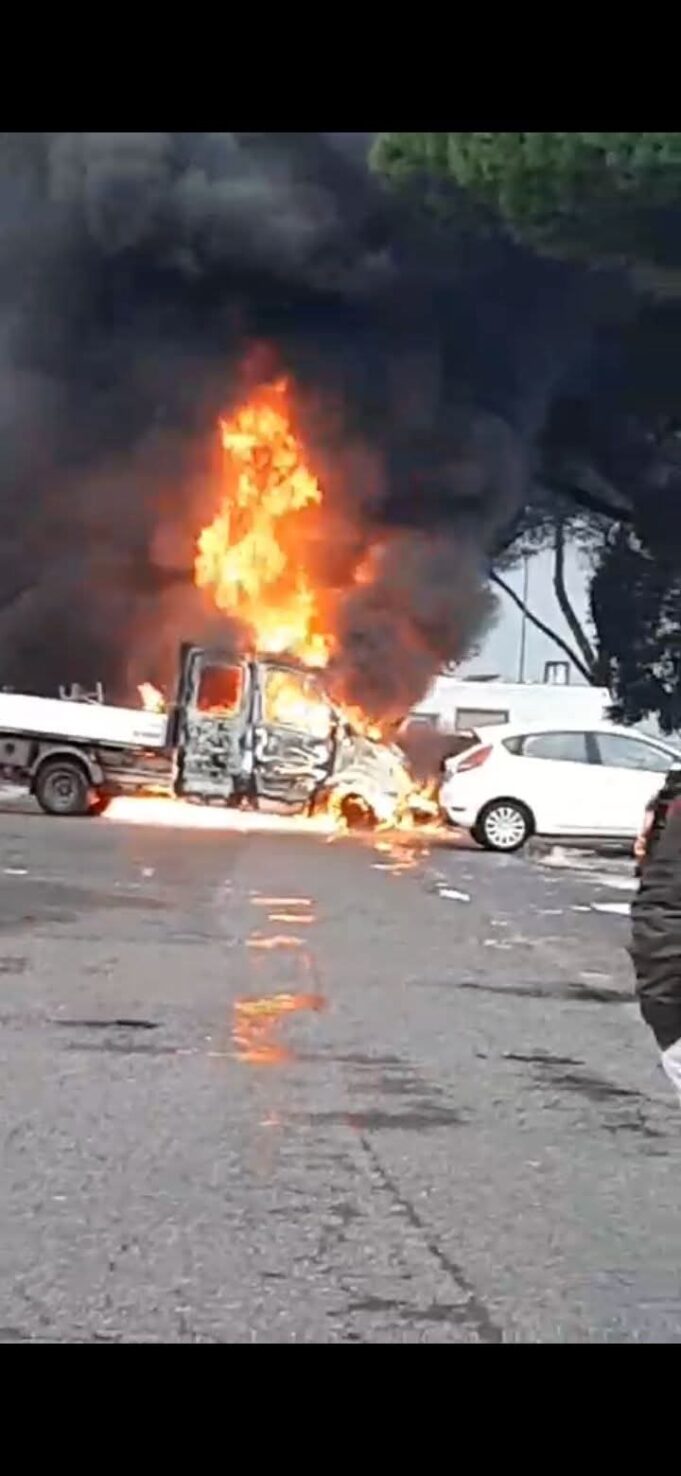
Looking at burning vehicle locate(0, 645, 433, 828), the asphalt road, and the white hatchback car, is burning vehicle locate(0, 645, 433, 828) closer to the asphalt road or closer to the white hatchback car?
the white hatchback car

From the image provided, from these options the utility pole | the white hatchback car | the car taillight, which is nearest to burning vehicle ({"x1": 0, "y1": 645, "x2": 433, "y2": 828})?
the car taillight

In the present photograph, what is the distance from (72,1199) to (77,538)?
770cm

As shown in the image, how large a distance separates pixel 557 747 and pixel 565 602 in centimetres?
126

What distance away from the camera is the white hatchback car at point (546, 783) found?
9656 millimetres

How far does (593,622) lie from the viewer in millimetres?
9188

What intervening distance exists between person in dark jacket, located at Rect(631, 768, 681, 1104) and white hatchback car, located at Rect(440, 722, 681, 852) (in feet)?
19.5

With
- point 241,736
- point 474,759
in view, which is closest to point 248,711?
point 241,736

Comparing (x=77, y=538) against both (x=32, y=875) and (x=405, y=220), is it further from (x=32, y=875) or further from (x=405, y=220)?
(x=32, y=875)

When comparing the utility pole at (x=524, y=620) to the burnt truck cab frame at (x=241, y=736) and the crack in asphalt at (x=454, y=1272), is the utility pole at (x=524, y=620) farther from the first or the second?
the crack in asphalt at (x=454, y=1272)

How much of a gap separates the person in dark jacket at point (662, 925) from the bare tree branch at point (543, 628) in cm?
554

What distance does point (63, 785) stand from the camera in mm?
11617

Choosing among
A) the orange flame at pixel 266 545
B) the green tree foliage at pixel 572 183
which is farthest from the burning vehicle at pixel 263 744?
the green tree foliage at pixel 572 183
